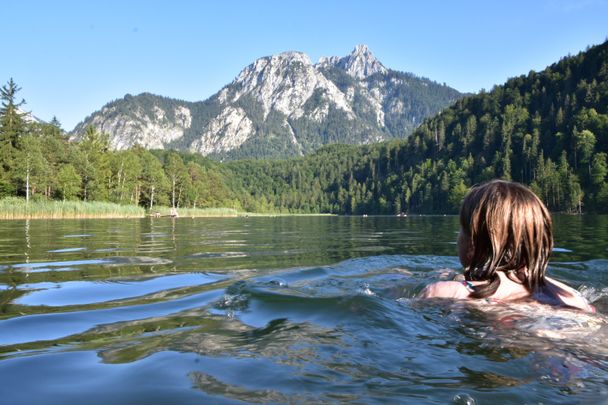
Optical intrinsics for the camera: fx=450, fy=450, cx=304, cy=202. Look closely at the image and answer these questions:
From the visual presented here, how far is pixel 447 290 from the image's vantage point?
12.4 ft

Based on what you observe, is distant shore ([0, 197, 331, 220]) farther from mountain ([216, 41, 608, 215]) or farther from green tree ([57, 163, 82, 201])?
mountain ([216, 41, 608, 215])

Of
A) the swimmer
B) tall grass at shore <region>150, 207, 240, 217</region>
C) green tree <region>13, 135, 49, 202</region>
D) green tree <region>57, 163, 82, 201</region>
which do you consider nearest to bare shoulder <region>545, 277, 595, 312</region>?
the swimmer

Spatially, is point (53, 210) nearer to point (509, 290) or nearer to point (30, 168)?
point (30, 168)

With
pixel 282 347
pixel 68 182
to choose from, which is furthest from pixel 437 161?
pixel 282 347

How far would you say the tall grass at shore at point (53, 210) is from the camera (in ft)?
105

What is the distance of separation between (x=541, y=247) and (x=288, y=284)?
3363mm

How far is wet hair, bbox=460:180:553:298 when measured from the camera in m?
3.27

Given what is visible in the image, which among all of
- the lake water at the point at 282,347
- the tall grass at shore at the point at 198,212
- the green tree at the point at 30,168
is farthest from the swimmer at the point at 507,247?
the tall grass at shore at the point at 198,212

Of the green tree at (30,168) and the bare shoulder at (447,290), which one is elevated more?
the green tree at (30,168)

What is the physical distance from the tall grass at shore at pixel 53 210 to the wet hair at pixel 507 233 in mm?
35443

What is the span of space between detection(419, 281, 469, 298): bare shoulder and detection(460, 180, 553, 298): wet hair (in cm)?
21

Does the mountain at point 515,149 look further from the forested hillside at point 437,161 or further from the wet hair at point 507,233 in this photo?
the wet hair at point 507,233

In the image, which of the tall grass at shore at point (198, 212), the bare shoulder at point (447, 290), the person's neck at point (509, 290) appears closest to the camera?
the person's neck at point (509, 290)

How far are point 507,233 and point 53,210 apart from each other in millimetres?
37226
